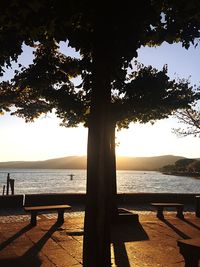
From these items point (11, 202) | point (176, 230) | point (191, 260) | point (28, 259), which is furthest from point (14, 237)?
point (11, 202)

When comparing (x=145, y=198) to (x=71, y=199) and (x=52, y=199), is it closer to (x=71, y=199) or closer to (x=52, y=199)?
(x=71, y=199)

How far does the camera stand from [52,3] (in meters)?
5.97

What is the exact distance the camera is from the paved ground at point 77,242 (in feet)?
23.2

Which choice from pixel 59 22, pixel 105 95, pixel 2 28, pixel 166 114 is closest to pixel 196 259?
pixel 105 95

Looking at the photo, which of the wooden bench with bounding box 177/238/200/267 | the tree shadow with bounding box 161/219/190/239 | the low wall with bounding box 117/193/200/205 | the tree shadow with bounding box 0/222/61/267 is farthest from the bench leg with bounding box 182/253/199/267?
the low wall with bounding box 117/193/200/205

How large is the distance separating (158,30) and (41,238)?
6.07m

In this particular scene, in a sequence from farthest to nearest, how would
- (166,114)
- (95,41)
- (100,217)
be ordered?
(166,114) < (95,41) < (100,217)

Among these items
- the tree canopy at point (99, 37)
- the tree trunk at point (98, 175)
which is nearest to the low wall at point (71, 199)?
the tree canopy at point (99, 37)

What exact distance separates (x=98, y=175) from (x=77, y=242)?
142 inches

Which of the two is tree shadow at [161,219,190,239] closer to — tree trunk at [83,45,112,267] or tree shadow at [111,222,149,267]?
tree shadow at [111,222,149,267]

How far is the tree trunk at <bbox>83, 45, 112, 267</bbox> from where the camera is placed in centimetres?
561

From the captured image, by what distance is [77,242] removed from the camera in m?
8.59

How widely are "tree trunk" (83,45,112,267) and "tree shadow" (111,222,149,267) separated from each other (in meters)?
1.51

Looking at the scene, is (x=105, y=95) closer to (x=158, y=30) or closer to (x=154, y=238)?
(x=158, y=30)
